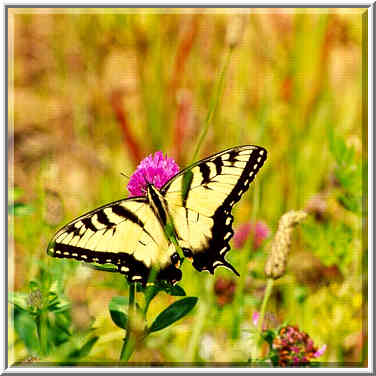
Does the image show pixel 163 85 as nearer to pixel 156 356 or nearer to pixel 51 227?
pixel 51 227

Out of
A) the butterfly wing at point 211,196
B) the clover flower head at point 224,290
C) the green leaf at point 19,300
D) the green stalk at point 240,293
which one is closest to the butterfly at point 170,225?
the butterfly wing at point 211,196

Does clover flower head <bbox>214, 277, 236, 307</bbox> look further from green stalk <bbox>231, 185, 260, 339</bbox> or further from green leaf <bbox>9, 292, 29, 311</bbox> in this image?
green leaf <bbox>9, 292, 29, 311</bbox>

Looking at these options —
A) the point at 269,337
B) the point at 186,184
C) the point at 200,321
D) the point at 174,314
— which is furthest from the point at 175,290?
the point at 200,321

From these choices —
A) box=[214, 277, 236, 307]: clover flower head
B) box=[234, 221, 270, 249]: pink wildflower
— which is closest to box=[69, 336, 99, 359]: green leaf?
box=[214, 277, 236, 307]: clover flower head

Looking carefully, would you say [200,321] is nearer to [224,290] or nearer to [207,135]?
[224,290]

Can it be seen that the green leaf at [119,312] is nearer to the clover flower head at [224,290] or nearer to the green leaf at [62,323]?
the green leaf at [62,323]

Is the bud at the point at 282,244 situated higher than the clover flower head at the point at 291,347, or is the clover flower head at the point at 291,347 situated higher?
the bud at the point at 282,244
